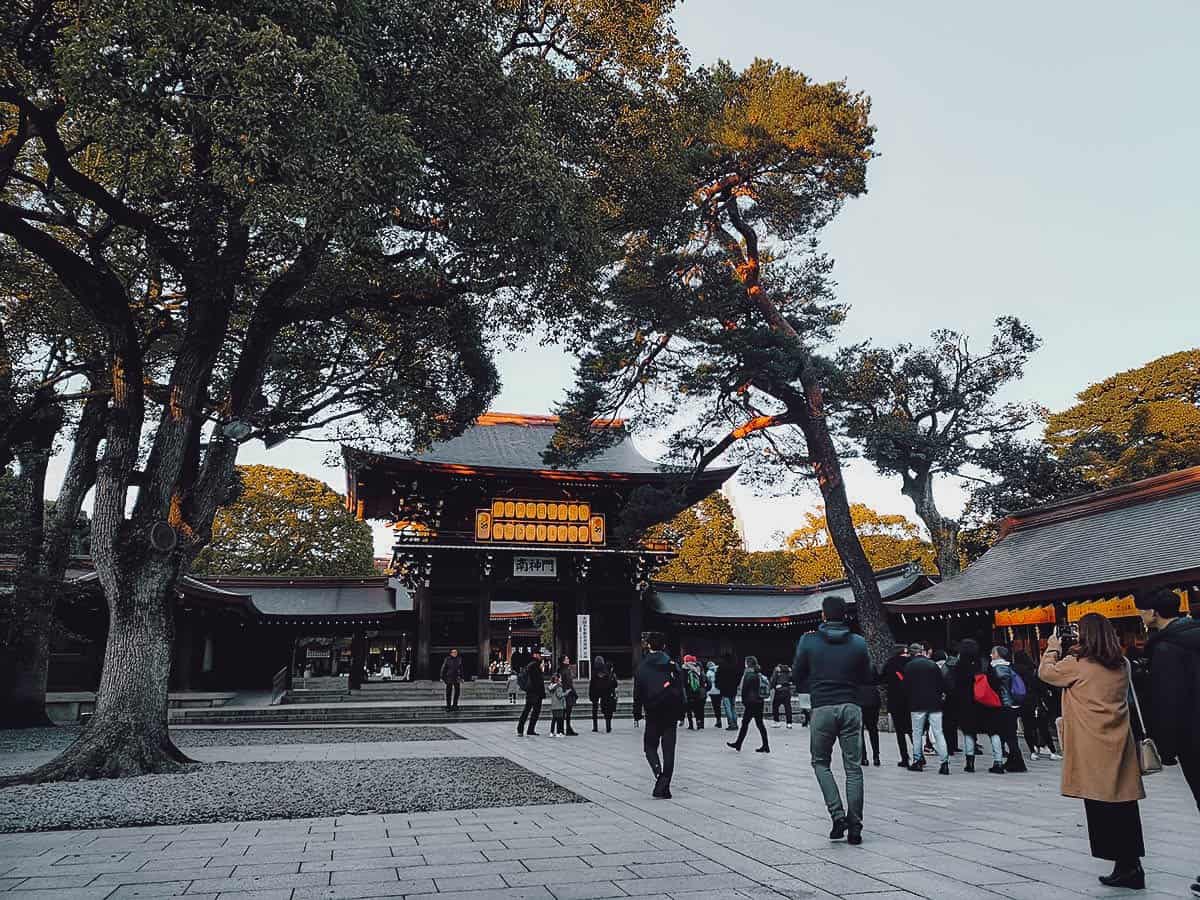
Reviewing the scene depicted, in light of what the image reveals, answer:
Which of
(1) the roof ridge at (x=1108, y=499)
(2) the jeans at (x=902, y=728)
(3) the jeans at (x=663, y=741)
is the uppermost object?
(1) the roof ridge at (x=1108, y=499)

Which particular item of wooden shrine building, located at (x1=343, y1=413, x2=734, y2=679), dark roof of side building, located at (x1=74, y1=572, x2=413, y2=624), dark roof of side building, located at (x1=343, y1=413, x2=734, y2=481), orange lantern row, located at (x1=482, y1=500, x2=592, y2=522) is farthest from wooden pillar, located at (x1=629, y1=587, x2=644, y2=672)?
dark roof of side building, located at (x1=74, y1=572, x2=413, y2=624)

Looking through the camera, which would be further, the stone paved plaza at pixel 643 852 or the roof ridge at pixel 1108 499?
the roof ridge at pixel 1108 499

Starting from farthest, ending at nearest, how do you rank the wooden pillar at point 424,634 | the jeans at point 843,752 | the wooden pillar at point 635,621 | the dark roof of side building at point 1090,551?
the wooden pillar at point 635,621, the wooden pillar at point 424,634, the dark roof of side building at point 1090,551, the jeans at point 843,752

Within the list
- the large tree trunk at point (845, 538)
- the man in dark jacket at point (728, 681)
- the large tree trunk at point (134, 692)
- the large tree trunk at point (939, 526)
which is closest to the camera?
the large tree trunk at point (134, 692)

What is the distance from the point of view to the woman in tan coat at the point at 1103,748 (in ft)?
13.0

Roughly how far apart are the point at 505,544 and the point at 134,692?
16.7 metres

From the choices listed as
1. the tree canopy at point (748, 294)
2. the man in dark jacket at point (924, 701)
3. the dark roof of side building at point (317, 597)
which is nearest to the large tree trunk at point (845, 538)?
the tree canopy at point (748, 294)

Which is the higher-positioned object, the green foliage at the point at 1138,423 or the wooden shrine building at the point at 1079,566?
the green foliage at the point at 1138,423

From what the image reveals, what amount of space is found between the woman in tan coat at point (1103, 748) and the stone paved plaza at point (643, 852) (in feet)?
0.65

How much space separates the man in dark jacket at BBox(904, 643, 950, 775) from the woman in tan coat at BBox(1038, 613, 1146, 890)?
497cm

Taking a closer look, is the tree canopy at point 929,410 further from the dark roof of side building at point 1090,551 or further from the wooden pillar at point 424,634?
the wooden pillar at point 424,634

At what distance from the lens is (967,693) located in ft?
29.9

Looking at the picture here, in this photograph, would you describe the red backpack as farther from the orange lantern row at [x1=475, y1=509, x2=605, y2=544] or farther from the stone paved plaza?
the orange lantern row at [x1=475, y1=509, x2=605, y2=544]

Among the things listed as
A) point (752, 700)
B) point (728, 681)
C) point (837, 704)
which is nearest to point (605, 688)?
point (728, 681)
